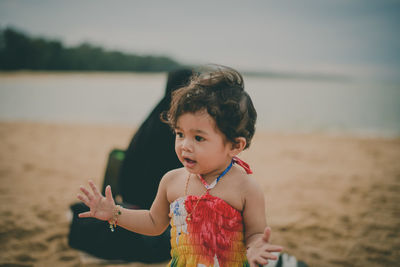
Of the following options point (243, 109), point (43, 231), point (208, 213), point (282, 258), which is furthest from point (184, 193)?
point (43, 231)

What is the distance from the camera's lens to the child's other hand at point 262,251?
4.17 ft

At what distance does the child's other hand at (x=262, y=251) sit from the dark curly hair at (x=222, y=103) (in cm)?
47

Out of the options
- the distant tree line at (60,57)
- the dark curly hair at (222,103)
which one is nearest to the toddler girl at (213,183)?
the dark curly hair at (222,103)

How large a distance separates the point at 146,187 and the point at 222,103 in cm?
172

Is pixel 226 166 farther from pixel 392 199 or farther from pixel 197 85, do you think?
pixel 392 199

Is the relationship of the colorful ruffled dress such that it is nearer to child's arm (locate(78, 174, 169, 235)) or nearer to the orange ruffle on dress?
the orange ruffle on dress

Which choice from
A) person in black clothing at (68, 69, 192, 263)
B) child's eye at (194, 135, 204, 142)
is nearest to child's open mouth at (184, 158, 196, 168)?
child's eye at (194, 135, 204, 142)

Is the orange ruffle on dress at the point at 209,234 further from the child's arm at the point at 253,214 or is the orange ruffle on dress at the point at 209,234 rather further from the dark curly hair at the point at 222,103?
the dark curly hair at the point at 222,103

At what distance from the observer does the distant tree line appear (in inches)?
1660

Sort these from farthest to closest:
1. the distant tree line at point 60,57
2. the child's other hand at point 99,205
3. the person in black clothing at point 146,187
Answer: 1. the distant tree line at point 60,57
2. the person in black clothing at point 146,187
3. the child's other hand at point 99,205

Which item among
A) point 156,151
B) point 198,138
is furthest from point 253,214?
point 156,151

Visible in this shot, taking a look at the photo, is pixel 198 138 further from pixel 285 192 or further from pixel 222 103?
pixel 285 192

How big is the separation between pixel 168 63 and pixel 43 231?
60.9 metres

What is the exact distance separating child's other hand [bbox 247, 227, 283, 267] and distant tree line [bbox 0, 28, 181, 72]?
4554cm
